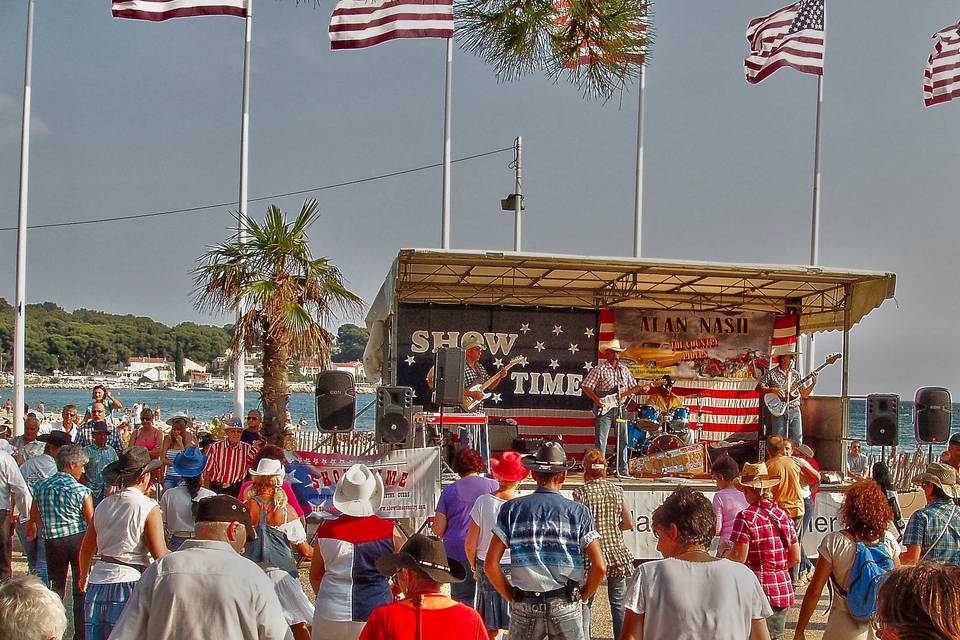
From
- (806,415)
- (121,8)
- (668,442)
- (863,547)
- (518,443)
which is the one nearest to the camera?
(863,547)

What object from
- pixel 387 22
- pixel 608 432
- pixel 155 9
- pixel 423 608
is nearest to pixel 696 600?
pixel 423 608

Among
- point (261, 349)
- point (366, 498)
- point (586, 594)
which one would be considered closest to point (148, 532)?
point (366, 498)

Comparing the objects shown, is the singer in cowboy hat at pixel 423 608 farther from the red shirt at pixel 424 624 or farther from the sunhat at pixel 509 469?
the sunhat at pixel 509 469

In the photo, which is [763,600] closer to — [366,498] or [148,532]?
[366,498]

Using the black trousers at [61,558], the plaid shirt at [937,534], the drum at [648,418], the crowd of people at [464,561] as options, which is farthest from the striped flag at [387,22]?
the plaid shirt at [937,534]

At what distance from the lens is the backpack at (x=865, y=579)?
13.6 ft

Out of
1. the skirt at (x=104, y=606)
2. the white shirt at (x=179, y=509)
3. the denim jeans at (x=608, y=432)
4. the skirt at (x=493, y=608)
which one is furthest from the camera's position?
the denim jeans at (x=608, y=432)

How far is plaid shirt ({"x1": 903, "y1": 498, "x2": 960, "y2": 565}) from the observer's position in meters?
5.00

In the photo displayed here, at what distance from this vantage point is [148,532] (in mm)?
4852

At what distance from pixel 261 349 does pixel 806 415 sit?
8.52 metres

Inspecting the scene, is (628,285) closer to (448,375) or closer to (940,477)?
(448,375)

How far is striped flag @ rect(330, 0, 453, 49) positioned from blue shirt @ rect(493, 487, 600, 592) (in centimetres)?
1050

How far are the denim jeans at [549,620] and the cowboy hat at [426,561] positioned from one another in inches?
51.0

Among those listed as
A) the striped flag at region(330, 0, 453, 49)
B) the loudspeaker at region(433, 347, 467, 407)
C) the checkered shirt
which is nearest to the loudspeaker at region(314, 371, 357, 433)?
the loudspeaker at region(433, 347, 467, 407)
